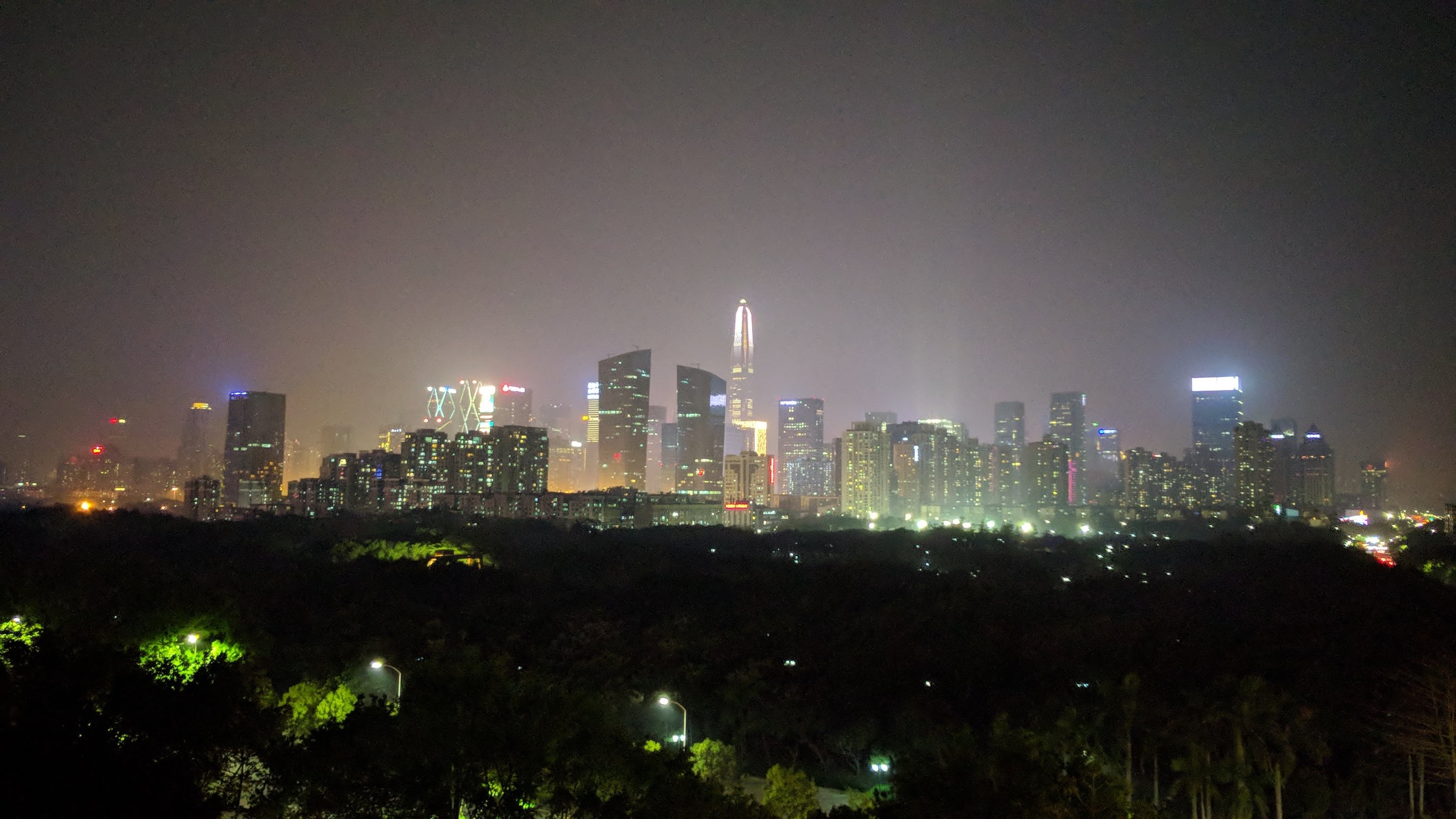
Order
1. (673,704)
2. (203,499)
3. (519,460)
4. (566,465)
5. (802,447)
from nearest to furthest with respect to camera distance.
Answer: (673,704) < (203,499) < (519,460) < (566,465) < (802,447)

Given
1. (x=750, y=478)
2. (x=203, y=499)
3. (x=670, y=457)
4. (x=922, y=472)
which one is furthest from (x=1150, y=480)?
(x=203, y=499)

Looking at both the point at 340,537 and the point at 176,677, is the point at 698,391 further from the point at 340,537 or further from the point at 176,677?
the point at 176,677

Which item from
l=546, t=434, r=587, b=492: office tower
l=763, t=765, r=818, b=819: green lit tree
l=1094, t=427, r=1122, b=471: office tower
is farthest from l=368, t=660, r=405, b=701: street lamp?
l=1094, t=427, r=1122, b=471: office tower

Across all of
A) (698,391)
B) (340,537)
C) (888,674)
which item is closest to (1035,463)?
(698,391)

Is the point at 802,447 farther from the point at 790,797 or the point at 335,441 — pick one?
the point at 790,797

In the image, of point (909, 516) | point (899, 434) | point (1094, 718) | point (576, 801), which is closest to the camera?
point (576, 801)

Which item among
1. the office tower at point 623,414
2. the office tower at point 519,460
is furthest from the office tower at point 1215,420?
the office tower at point 519,460

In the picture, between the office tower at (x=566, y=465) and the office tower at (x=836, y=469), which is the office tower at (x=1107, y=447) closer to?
the office tower at (x=836, y=469)
